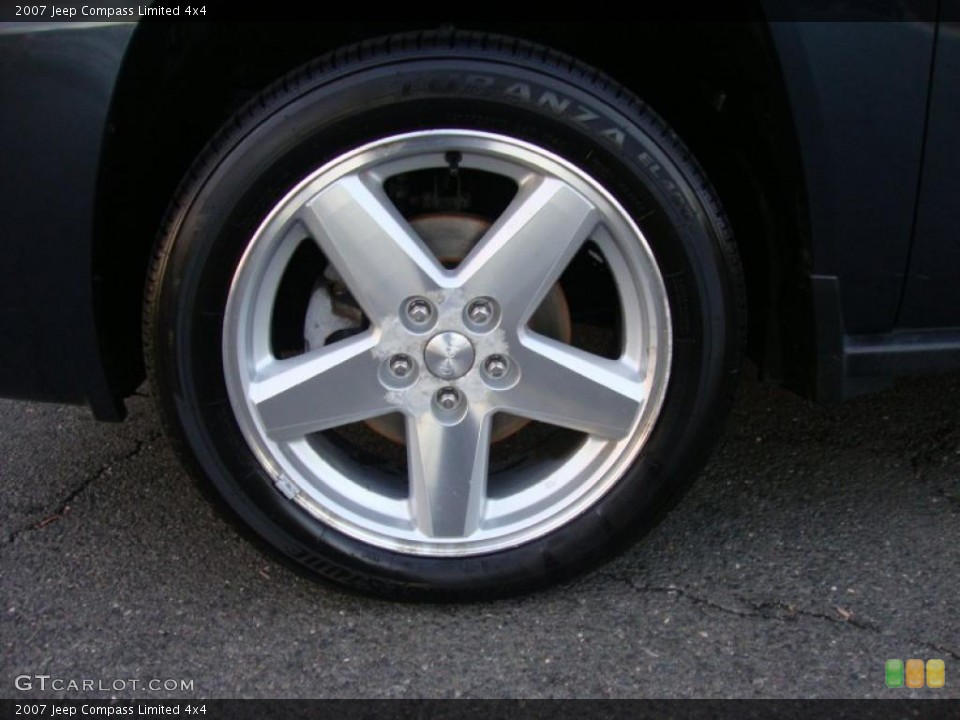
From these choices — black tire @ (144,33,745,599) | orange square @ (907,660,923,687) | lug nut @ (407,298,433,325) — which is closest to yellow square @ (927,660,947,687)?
orange square @ (907,660,923,687)

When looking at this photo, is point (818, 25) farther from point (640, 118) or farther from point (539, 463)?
point (539, 463)

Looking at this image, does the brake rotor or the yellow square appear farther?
the brake rotor

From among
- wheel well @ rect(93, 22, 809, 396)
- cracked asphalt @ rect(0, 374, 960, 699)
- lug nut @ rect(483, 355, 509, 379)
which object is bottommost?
cracked asphalt @ rect(0, 374, 960, 699)

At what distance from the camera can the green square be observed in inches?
70.9

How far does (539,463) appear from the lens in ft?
6.85

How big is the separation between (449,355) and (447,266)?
0.72ft

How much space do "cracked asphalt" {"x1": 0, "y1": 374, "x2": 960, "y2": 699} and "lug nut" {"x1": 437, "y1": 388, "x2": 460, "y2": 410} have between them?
0.40 meters

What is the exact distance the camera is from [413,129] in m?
1.77

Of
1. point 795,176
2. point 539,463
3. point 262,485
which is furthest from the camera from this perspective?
point 539,463

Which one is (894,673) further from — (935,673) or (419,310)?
(419,310)

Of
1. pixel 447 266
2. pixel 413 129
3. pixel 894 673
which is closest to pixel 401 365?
pixel 447 266

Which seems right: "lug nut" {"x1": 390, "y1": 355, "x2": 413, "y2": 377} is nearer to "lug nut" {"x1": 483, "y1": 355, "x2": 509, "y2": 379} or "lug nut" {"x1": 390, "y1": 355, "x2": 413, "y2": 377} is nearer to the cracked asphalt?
"lug nut" {"x1": 483, "y1": 355, "x2": 509, "y2": 379}

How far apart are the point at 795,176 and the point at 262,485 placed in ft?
3.54

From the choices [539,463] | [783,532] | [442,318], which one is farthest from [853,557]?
[442,318]
